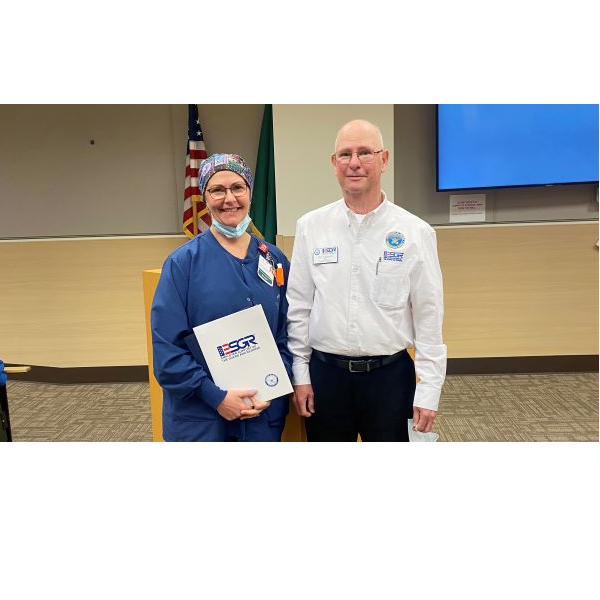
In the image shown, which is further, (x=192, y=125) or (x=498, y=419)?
(x=192, y=125)

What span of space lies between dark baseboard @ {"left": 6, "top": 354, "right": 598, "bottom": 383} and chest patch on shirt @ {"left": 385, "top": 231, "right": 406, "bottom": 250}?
9.94 feet

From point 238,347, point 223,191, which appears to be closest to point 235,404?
point 238,347

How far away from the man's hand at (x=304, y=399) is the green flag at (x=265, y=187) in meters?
2.57

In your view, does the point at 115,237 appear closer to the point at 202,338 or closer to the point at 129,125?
the point at 129,125

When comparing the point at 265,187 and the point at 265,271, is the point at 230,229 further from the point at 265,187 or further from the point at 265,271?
the point at 265,187

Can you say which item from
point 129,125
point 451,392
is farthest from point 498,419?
point 129,125

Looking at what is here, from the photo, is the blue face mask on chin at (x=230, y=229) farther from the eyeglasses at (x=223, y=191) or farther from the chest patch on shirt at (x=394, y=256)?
the chest patch on shirt at (x=394, y=256)

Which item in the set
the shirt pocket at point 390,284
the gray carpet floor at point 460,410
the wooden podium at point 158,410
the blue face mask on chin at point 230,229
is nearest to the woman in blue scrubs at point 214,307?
the blue face mask on chin at point 230,229

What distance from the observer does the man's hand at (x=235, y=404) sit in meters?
1.54

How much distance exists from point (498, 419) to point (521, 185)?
1.94 meters

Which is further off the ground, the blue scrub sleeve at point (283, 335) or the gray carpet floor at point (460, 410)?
the blue scrub sleeve at point (283, 335)

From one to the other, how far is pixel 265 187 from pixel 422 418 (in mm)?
2941

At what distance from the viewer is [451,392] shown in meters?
4.09

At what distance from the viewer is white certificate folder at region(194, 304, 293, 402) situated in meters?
1.52
